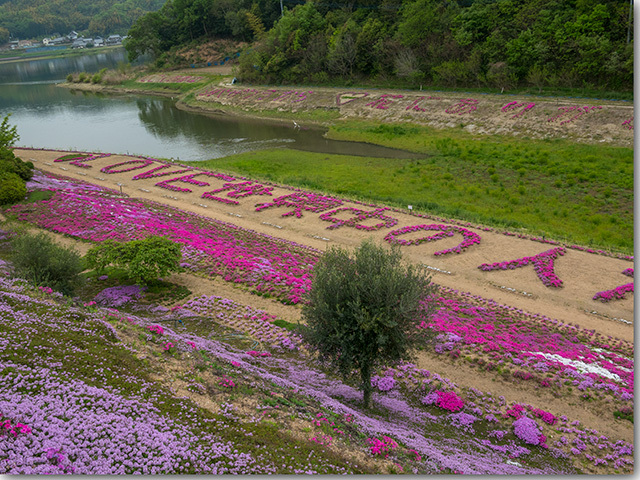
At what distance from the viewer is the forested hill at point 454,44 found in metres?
58.5

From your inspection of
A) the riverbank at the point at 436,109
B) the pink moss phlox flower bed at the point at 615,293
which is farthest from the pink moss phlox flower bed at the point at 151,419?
the riverbank at the point at 436,109

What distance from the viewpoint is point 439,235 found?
103ft

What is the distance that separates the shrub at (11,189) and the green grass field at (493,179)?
62.4 feet

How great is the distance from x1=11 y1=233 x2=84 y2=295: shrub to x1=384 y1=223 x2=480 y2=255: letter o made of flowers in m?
19.5

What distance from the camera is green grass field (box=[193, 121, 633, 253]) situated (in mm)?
33688

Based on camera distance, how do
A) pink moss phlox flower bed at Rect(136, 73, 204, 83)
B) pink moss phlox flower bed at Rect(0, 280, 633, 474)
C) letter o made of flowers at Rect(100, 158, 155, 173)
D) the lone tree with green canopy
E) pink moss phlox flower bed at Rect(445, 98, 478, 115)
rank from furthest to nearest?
pink moss phlox flower bed at Rect(136, 73, 204, 83) < pink moss phlox flower bed at Rect(445, 98, 478, 115) < letter o made of flowers at Rect(100, 158, 155, 173) < the lone tree with green canopy < pink moss phlox flower bed at Rect(0, 280, 633, 474)

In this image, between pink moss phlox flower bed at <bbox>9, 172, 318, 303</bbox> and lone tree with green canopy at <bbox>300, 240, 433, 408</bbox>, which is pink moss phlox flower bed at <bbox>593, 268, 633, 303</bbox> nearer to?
lone tree with green canopy at <bbox>300, 240, 433, 408</bbox>

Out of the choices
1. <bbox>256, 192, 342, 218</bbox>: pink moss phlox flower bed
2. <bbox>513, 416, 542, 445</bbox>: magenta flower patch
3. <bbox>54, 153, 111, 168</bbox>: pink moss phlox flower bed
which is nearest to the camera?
<bbox>513, 416, 542, 445</bbox>: magenta flower patch

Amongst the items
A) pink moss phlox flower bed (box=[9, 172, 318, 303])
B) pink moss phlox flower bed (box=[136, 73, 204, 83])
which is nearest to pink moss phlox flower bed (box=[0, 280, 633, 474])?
pink moss phlox flower bed (box=[9, 172, 318, 303])

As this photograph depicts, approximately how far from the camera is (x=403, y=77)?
80.8 m

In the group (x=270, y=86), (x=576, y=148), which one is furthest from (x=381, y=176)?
(x=270, y=86)

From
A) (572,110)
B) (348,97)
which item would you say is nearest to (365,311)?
(572,110)

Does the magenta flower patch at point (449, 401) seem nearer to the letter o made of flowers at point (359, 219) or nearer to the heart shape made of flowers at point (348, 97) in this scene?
the letter o made of flowers at point (359, 219)

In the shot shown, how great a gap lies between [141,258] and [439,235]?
64.0 ft
